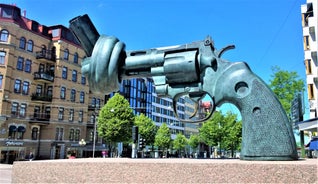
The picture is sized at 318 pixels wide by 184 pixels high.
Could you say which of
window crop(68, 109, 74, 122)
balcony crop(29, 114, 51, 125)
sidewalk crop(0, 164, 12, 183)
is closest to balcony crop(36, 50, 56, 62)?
balcony crop(29, 114, 51, 125)

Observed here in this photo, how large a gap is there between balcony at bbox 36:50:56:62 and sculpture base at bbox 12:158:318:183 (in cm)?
3356

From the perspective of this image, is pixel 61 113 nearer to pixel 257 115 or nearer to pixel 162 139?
pixel 162 139

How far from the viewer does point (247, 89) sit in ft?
15.1

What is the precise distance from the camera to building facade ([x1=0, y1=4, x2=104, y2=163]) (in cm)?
3175

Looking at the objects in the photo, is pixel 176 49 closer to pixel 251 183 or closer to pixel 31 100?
pixel 251 183

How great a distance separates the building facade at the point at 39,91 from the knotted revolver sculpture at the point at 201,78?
29707 mm

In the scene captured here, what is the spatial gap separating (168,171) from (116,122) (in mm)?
30884

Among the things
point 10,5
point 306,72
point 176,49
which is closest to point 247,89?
point 176,49

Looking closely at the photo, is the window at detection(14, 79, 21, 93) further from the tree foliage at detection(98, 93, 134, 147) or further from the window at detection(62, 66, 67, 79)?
the tree foliage at detection(98, 93, 134, 147)

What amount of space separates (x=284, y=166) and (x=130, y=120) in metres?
32.1

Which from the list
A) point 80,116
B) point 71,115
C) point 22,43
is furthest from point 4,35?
point 80,116

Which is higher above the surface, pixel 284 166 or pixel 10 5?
pixel 10 5

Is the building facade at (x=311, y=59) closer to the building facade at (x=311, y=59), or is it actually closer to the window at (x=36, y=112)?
the building facade at (x=311, y=59)

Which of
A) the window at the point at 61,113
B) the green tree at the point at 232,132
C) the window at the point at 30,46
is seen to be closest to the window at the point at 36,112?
the window at the point at 61,113
